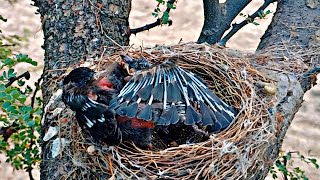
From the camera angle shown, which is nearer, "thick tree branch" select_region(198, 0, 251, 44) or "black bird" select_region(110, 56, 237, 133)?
"black bird" select_region(110, 56, 237, 133)

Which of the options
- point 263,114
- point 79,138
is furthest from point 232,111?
point 79,138

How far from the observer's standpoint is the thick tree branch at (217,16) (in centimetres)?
222

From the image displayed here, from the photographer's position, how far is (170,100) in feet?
5.26

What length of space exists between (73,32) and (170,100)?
394 mm

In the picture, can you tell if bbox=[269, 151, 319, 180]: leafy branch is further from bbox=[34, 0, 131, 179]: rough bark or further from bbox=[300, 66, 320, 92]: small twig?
bbox=[34, 0, 131, 179]: rough bark

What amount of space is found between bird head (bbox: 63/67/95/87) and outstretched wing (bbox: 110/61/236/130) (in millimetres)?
90

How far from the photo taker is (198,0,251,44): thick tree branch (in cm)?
222

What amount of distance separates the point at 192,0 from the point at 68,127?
3753 mm

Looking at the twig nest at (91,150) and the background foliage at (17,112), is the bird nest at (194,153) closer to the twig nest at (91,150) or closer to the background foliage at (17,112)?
the twig nest at (91,150)

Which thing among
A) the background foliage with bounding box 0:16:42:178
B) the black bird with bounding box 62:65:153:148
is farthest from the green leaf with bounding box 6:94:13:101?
the black bird with bounding box 62:65:153:148

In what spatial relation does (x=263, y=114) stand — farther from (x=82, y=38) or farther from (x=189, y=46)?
(x=82, y=38)

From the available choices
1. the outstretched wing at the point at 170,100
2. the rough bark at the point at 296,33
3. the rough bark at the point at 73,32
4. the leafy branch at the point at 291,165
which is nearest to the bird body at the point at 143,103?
the outstretched wing at the point at 170,100

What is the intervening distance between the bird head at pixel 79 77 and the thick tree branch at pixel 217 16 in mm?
758

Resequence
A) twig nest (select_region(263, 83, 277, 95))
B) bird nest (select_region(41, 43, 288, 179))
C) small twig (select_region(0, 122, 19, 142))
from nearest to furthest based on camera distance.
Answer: bird nest (select_region(41, 43, 288, 179)) → twig nest (select_region(263, 83, 277, 95)) → small twig (select_region(0, 122, 19, 142))
